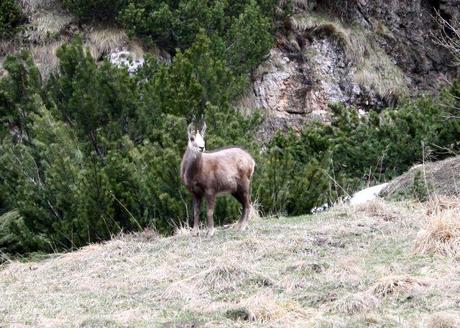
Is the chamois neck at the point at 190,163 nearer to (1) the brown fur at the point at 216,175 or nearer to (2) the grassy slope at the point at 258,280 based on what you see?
(1) the brown fur at the point at 216,175

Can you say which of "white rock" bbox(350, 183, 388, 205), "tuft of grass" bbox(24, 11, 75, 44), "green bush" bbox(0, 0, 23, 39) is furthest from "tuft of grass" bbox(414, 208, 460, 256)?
"green bush" bbox(0, 0, 23, 39)

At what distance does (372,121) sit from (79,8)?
29.8 feet

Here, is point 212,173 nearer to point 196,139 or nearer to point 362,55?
point 196,139

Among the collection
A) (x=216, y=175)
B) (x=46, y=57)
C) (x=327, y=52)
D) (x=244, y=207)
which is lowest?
(x=327, y=52)

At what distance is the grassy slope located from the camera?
5781mm

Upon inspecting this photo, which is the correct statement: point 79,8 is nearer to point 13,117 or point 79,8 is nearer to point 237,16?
point 237,16

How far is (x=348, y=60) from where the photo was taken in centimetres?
2366

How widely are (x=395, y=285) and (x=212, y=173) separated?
311cm

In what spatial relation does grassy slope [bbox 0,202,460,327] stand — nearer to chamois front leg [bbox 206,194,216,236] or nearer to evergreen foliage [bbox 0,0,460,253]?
chamois front leg [bbox 206,194,216,236]

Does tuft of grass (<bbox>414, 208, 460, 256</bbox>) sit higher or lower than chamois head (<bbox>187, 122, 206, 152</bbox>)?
lower

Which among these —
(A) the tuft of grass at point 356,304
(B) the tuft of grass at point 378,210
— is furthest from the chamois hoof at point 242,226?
(A) the tuft of grass at point 356,304

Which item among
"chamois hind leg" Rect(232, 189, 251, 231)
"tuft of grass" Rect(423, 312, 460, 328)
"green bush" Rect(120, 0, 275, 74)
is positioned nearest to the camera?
"tuft of grass" Rect(423, 312, 460, 328)

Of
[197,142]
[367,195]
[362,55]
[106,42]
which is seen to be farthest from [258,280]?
[362,55]

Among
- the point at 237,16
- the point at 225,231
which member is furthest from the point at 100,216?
the point at 237,16
